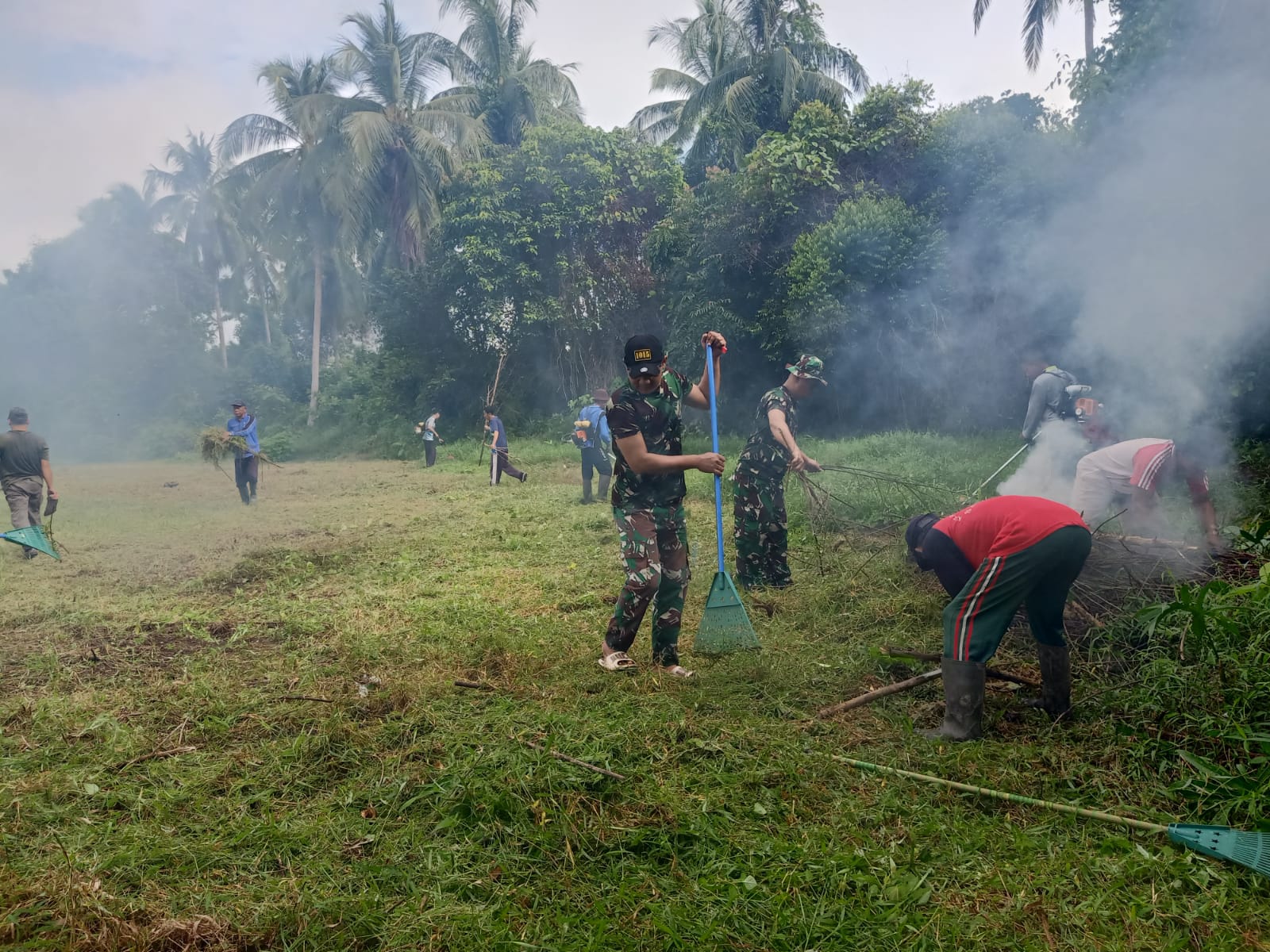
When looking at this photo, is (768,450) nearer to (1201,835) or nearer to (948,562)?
(948,562)

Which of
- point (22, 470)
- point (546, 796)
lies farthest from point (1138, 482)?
point (22, 470)

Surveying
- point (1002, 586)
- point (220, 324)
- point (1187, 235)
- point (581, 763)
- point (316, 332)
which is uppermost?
point (220, 324)

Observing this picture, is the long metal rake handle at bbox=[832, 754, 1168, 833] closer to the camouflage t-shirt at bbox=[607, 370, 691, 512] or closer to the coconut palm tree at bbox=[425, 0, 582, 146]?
the camouflage t-shirt at bbox=[607, 370, 691, 512]

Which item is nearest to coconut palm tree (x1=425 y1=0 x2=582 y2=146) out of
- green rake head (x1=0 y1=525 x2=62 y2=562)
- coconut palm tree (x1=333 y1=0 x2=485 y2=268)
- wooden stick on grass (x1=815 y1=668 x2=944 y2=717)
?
coconut palm tree (x1=333 y1=0 x2=485 y2=268)

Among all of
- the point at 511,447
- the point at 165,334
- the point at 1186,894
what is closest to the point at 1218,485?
the point at 1186,894

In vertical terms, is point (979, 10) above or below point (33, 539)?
above

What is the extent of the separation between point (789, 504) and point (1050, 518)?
5.15 metres

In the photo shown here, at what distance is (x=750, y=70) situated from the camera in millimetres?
18406

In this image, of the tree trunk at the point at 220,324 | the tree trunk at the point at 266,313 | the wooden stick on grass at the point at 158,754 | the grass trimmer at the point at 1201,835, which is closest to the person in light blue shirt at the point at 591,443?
the wooden stick on grass at the point at 158,754

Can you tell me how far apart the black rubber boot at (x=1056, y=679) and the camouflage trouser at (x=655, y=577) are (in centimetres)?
167

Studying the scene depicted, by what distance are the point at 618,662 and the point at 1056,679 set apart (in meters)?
2.00

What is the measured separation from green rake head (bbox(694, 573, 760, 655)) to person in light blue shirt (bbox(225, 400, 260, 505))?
9.58 m

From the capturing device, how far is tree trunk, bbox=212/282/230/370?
33.7 metres

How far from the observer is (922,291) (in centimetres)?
1174
